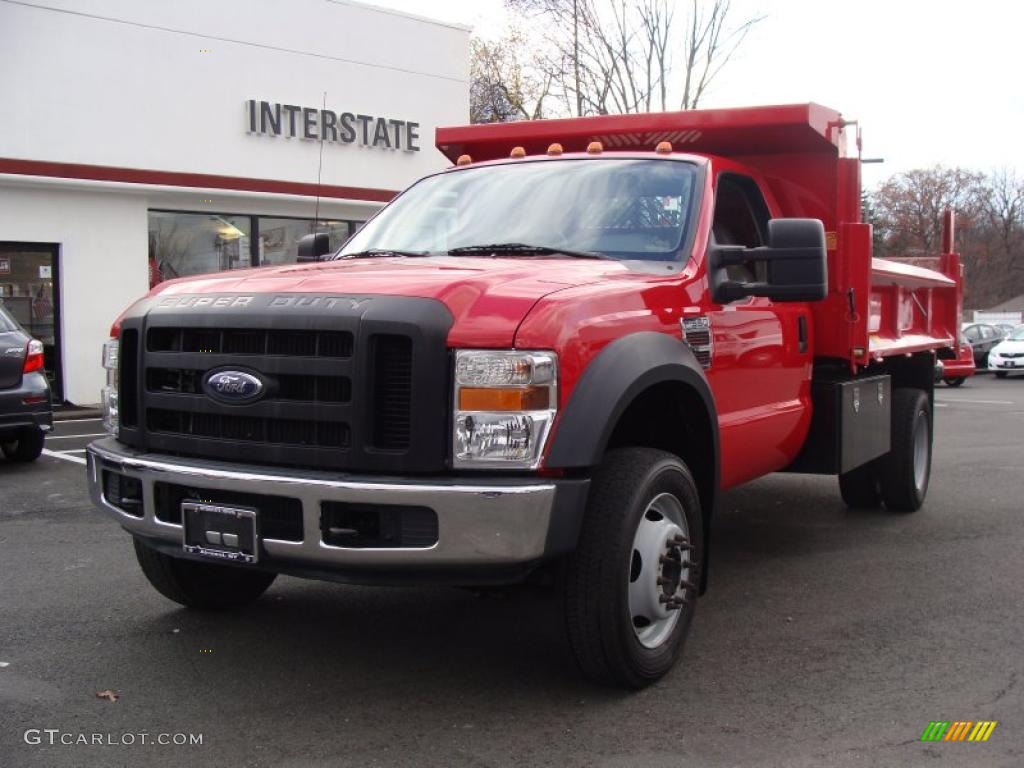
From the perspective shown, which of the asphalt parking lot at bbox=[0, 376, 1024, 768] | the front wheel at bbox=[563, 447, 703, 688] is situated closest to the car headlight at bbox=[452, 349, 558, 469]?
the front wheel at bbox=[563, 447, 703, 688]

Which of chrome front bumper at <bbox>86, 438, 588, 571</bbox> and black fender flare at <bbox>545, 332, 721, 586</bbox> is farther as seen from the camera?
black fender flare at <bbox>545, 332, 721, 586</bbox>

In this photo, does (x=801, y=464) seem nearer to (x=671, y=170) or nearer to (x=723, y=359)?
(x=723, y=359)

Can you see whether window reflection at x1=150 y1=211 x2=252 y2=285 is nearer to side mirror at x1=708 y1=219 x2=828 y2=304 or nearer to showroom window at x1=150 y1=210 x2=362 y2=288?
showroom window at x1=150 y1=210 x2=362 y2=288

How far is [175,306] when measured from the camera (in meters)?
4.18

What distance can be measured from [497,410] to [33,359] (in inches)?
289

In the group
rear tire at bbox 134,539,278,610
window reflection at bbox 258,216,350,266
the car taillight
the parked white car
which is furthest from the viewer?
the parked white car

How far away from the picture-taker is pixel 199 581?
16.3 ft

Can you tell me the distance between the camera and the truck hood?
3664 millimetres

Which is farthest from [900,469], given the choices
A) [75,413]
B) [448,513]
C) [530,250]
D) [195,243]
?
[195,243]

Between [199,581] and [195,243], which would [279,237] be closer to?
[195,243]

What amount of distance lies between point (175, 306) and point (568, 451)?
5.35 ft

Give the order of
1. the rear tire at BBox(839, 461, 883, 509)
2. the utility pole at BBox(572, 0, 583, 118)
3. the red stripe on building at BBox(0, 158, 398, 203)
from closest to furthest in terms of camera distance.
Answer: the rear tire at BBox(839, 461, 883, 509) < the red stripe on building at BBox(0, 158, 398, 203) < the utility pole at BBox(572, 0, 583, 118)

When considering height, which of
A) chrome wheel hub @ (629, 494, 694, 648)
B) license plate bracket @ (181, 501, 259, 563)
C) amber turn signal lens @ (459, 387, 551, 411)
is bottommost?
chrome wheel hub @ (629, 494, 694, 648)

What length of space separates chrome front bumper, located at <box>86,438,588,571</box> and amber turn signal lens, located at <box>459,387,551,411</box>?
0.77ft
